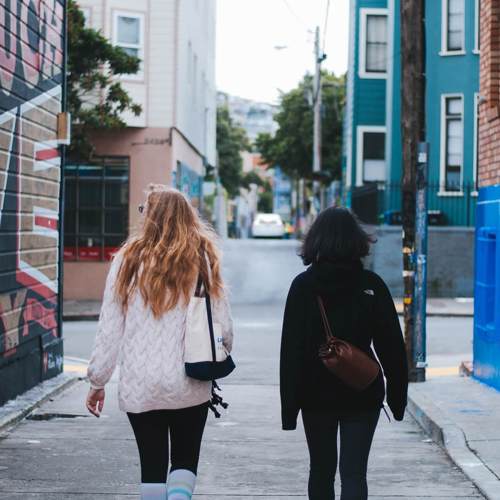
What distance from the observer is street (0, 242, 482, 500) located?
6.95 m

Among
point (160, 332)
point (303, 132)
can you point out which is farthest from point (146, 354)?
point (303, 132)

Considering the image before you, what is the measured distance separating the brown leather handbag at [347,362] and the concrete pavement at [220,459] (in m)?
2.19

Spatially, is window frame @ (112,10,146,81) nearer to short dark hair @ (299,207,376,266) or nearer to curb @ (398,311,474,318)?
curb @ (398,311,474,318)

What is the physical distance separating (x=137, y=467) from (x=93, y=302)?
1777 cm

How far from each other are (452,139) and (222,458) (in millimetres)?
21779

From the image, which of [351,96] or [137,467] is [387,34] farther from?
[137,467]

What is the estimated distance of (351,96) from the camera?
1359 inches

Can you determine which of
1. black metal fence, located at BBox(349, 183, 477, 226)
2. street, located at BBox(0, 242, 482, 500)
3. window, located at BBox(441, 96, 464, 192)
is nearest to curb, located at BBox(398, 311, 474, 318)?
black metal fence, located at BBox(349, 183, 477, 226)

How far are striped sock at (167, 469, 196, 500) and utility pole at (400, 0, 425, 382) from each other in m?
7.87

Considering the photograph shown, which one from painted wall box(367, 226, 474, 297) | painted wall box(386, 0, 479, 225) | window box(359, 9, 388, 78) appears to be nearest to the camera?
painted wall box(367, 226, 474, 297)

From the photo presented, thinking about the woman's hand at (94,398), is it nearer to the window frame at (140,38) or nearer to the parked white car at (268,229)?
the window frame at (140,38)

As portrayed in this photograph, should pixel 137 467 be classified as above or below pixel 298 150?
below

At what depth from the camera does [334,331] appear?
15.9ft

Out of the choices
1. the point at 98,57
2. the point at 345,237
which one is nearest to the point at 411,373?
the point at 345,237
